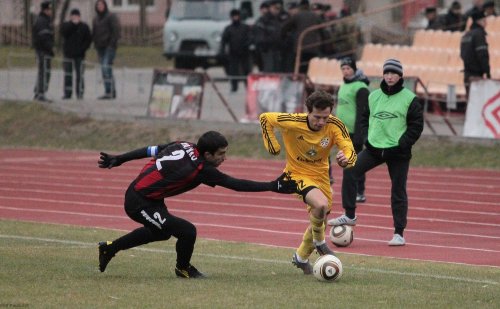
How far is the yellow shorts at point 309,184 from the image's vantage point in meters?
11.7

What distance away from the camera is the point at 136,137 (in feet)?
90.4

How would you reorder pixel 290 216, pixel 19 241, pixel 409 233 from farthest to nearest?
pixel 290 216, pixel 409 233, pixel 19 241

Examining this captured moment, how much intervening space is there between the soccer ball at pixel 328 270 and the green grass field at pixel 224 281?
0.06m

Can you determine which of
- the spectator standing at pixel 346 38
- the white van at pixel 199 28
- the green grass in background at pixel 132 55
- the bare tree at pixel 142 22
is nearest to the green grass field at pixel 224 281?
the spectator standing at pixel 346 38

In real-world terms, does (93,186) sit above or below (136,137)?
above

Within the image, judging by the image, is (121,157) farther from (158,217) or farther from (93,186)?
(93,186)

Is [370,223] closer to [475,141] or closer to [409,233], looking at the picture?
[409,233]

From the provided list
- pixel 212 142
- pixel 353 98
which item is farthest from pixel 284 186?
pixel 353 98

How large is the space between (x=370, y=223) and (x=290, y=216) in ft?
3.84

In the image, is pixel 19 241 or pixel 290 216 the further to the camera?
pixel 290 216

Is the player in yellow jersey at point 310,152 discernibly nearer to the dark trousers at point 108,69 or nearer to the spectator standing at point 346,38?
the dark trousers at point 108,69

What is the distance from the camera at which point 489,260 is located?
13578 millimetres

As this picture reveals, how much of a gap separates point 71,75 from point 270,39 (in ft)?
14.6

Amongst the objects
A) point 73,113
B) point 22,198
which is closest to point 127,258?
point 22,198
